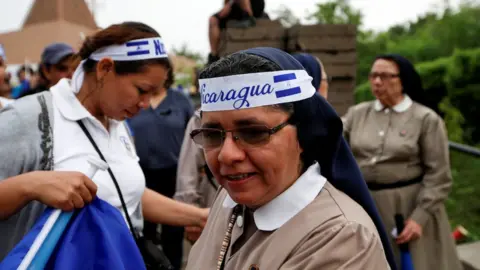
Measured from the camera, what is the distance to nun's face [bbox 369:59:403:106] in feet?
12.7

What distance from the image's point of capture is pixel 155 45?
2518 mm

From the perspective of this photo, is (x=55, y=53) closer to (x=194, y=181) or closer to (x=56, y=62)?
(x=56, y=62)

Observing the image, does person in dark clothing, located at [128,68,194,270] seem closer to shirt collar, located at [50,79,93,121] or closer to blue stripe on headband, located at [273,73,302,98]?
shirt collar, located at [50,79,93,121]

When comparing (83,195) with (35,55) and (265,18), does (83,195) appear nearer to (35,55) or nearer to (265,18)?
(265,18)

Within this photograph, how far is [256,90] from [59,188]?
904 mm

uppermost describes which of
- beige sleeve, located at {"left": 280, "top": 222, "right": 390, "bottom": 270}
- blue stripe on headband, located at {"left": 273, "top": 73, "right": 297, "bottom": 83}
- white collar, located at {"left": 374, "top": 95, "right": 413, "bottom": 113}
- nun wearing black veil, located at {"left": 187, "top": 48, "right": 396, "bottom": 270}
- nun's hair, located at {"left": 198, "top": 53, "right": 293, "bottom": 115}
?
nun's hair, located at {"left": 198, "top": 53, "right": 293, "bottom": 115}

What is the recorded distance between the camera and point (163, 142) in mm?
4492

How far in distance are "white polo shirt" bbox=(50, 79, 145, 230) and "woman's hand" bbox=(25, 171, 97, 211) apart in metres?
0.22

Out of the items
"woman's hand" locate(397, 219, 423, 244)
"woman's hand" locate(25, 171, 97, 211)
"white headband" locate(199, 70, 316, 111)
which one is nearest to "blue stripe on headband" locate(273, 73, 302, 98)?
"white headband" locate(199, 70, 316, 111)

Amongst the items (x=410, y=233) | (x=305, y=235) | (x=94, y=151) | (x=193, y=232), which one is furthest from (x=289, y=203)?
(x=410, y=233)

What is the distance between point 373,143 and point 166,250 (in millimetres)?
2186

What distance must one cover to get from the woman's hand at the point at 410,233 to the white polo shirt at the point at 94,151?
2109mm

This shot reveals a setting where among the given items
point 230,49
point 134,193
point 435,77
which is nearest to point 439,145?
point 230,49

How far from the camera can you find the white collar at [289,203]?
1.53 m
